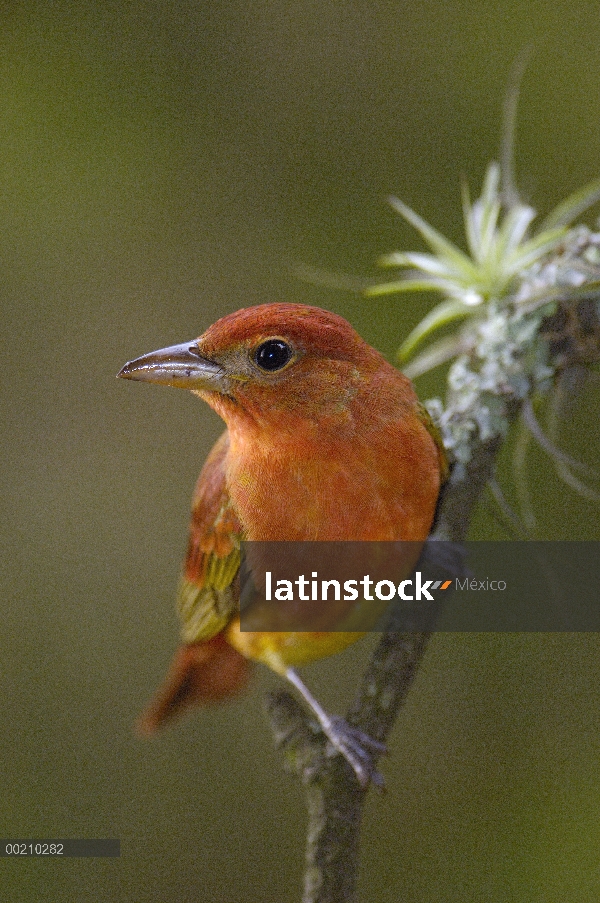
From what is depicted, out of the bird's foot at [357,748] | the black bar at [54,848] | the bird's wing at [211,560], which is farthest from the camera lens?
the black bar at [54,848]

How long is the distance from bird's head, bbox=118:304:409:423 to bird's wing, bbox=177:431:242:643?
174 mm

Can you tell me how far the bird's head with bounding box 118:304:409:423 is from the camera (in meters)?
0.90

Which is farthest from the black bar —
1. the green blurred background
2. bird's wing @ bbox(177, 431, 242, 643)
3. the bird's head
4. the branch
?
the bird's head

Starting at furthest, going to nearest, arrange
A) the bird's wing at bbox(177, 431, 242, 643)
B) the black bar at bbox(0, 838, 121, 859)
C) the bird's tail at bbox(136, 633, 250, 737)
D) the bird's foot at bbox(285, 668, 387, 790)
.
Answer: the bird's tail at bbox(136, 633, 250, 737)
the black bar at bbox(0, 838, 121, 859)
the bird's wing at bbox(177, 431, 242, 643)
the bird's foot at bbox(285, 668, 387, 790)

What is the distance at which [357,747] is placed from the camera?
0.88 metres

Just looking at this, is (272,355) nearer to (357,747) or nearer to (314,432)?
(314,432)

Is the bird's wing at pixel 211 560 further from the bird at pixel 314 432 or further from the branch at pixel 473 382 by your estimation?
the branch at pixel 473 382

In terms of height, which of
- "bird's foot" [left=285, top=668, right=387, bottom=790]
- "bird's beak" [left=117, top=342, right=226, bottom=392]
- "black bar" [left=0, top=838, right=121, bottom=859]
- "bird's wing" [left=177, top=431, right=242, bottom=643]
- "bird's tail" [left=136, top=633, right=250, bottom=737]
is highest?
"bird's beak" [left=117, top=342, right=226, bottom=392]

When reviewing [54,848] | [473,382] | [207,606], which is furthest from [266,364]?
[54,848]

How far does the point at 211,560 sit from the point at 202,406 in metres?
0.51

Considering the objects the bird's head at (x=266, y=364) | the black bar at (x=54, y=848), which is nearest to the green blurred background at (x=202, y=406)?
the black bar at (x=54, y=848)

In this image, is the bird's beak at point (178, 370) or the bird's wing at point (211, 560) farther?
the bird's wing at point (211, 560)

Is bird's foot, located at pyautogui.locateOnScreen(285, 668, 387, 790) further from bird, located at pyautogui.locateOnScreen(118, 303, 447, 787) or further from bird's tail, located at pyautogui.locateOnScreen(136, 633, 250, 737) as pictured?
bird's tail, located at pyautogui.locateOnScreen(136, 633, 250, 737)

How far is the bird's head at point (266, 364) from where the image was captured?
90 cm
